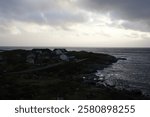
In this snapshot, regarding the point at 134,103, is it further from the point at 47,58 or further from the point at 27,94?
the point at 47,58

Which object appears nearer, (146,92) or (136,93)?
(136,93)

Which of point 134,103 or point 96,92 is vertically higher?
point 134,103

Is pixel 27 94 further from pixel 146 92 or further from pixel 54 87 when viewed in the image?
pixel 146 92

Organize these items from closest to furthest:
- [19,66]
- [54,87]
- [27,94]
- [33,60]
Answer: [27,94] < [54,87] < [19,66] < [33,60]

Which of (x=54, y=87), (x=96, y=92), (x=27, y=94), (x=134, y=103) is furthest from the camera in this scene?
(x=54, y=87)

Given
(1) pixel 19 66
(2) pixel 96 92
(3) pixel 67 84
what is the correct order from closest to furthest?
(2) pixel 96 92, (3) pixel 67 84, (1) pixel 19 66

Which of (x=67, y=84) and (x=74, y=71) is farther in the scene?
(x=74, y=71)

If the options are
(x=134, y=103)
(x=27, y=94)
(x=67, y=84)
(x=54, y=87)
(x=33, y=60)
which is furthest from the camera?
(x=33, y=60)

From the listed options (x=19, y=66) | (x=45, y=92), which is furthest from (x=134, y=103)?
(x=19, y=66)

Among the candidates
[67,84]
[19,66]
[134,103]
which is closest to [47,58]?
[19,66]
